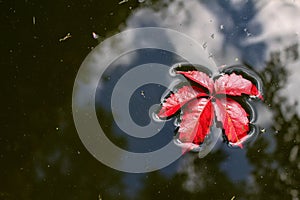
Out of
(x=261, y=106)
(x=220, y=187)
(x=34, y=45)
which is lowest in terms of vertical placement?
(x=220, y=187)

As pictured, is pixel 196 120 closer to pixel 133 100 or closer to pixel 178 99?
pixel 178 99

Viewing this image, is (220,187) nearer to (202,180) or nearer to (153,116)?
(202,180)

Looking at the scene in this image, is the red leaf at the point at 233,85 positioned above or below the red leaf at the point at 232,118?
above

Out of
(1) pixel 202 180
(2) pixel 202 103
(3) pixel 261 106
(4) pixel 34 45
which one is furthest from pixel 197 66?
(4) pixel 34 45

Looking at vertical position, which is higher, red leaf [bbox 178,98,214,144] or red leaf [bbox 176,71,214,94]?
red leaf [bbox 176,71,214,94]

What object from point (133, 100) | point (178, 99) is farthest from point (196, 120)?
point (133, 100)
